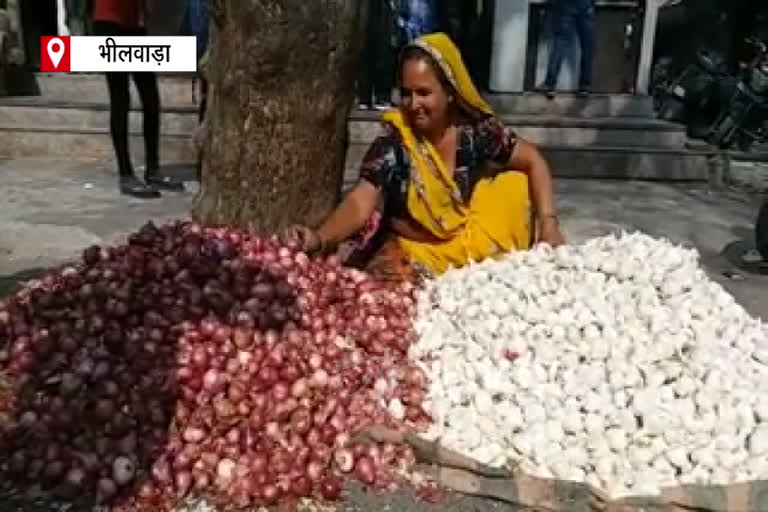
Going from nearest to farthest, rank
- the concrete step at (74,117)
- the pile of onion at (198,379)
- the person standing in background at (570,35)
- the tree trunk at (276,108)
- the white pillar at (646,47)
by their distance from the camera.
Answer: the pile of onion at (198,379) → the tree trunk at (276,108) → the concrete step at (74,117) → the person standing in background at (570,35) → the white pillar at (646,47)

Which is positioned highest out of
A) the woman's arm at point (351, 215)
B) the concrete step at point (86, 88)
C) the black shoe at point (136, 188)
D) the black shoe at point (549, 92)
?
the black shoe at point (549, 92)

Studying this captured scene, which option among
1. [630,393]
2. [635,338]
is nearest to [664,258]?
[635,338]

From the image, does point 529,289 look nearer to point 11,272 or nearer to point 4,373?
point 4,373

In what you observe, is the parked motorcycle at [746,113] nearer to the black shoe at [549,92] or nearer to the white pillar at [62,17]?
the black shoe at [549,92]

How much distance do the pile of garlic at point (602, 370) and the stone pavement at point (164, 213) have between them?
1784 mm

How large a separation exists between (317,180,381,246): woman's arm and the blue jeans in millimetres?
5091

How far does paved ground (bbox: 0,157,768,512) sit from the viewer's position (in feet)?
15.2

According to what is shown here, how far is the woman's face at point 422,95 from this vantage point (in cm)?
310

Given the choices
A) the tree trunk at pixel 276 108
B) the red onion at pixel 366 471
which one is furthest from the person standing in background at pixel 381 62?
the red onion at pixel 366 471

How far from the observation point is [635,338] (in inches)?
97.6

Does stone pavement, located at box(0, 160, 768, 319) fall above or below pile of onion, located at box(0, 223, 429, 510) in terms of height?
below

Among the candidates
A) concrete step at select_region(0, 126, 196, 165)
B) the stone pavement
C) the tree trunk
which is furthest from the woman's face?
concrete step at select_region(0, 126, 196, 165)

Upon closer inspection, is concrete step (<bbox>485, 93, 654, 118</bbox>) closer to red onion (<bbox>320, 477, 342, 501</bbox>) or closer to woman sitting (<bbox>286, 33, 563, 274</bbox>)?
woman sitting (<bbox>286, 33, 563, 274</bbox>)

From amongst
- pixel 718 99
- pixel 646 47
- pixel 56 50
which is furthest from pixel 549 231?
pixel 718 99
